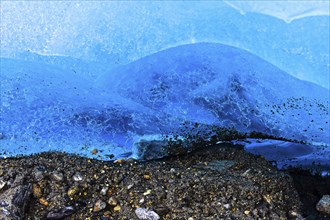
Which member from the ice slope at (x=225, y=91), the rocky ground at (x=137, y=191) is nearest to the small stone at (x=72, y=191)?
the rocky ground at (x=137, y=191)

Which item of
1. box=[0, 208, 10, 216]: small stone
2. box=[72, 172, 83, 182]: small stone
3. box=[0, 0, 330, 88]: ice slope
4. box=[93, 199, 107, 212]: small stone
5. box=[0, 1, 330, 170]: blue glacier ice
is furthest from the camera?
box=[0, 0, 330, 88]: ice slope

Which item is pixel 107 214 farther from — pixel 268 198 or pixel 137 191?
pixel 268 198

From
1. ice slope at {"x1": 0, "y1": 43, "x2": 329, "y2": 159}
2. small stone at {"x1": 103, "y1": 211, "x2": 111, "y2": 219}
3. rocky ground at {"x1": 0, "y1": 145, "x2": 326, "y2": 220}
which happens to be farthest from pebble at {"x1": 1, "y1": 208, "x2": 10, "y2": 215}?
ice slope at {"x1": 0, "y1": 43, "x2": 329, "y2": 159}

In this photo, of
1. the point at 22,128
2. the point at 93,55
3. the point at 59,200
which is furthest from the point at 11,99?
the point at 59,200

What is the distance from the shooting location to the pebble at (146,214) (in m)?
2.28

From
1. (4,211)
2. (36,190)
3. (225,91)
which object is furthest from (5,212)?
(225,91)

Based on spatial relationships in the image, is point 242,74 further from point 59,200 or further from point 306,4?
point 59,200

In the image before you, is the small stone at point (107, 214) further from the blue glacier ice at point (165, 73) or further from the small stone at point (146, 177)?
the blue glacier ice at point (165, 73)

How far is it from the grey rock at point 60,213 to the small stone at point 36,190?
0.11 m

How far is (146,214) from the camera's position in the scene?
2287 mm

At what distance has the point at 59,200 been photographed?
7.65 feet

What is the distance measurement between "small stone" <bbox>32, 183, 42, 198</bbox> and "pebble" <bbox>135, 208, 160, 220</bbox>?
0.44 metres

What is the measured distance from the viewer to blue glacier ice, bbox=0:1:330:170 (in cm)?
288

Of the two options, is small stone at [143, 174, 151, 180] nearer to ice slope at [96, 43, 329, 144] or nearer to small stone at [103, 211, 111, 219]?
small stone at [103, 211, 111, 219]
